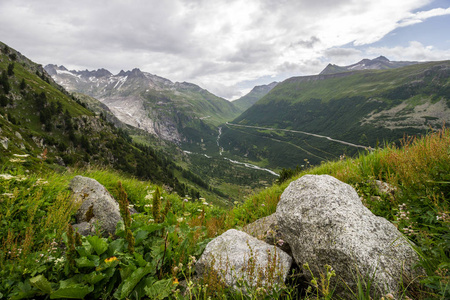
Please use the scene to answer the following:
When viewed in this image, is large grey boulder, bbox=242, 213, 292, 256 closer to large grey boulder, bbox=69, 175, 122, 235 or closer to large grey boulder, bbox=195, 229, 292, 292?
large grey boulder, bbox=195, 229, 292, 292

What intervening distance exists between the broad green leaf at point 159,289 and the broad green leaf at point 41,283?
147 centimetres

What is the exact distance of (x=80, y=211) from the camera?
21.5 feet

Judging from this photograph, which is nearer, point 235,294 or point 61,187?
point 235,294

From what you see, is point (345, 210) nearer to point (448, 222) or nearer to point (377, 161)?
point (448, 222)

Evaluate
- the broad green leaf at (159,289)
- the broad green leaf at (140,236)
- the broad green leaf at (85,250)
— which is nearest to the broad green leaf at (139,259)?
the broad green leaf at (140,236)

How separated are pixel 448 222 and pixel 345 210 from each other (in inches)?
58.4

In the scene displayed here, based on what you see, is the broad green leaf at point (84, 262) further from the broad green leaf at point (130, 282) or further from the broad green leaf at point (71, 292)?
the broad green leaf at point (130, 282)

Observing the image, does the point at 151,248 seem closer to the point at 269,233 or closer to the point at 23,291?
the point at 23,291

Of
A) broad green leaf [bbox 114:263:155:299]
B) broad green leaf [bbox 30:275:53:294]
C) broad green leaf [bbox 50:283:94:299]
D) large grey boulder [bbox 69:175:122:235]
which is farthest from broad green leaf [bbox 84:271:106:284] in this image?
large grey boulder [bbox 69:175:122:235]

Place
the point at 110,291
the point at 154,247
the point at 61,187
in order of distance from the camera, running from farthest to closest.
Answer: the point at 61,187, the point at 154,247, the point at 110,291

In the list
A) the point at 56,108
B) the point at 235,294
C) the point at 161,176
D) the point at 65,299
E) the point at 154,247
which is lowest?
the point at 161,176

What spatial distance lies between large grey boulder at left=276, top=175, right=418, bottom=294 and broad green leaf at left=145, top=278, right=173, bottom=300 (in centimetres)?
238

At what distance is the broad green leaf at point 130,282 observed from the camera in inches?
122

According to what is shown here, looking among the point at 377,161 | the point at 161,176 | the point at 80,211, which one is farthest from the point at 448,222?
the point at 161,176
